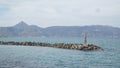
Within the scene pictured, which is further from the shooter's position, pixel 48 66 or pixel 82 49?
pixel 82 49

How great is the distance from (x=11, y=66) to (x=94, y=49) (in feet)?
135

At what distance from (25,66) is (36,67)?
1899 millimetres

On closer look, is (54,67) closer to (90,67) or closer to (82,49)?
(90,67)

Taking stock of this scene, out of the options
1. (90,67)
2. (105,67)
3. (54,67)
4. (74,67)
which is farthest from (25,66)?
(105,67)

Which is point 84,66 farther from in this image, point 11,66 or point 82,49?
point 82,49

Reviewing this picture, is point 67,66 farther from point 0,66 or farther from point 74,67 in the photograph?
point 0,66

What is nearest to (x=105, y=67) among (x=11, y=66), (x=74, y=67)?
(x=74, y=67)

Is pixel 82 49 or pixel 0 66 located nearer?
pixel 0 66

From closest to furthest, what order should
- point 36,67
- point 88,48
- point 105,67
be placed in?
1. point 36,67
2. point 105,67
3. point 88,48

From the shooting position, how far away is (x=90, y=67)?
126 ft

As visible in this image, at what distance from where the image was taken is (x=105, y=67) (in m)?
39.2

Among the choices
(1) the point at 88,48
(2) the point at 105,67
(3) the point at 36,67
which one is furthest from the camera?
(1) the point at 88,48

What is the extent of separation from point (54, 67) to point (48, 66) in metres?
1.25

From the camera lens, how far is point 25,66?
123 ft
